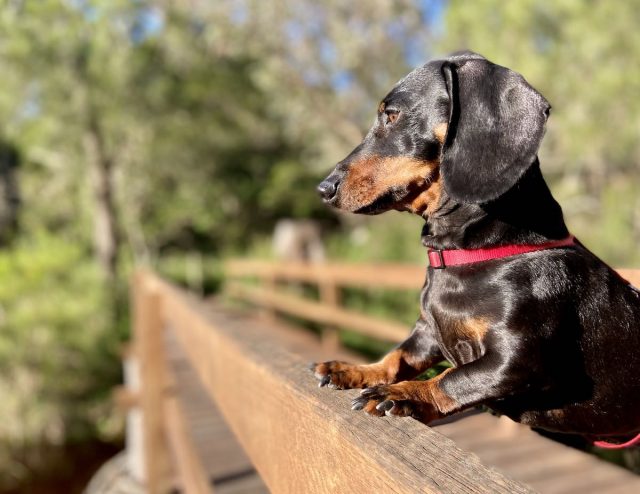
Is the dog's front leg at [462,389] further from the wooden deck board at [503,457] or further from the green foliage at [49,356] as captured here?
the green foliage at [49,356]

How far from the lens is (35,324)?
413 inches

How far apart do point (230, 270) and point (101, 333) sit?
280 cm

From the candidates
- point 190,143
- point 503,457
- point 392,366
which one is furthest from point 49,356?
point 190,143

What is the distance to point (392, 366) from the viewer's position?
123cm

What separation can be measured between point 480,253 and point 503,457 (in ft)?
7.33

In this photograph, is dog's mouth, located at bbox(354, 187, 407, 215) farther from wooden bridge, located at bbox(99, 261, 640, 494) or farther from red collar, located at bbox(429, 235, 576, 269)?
wooden bridge, located at bbox(99, 261, 640, 494)

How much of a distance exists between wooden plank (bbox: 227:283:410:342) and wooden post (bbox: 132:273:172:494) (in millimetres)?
1609

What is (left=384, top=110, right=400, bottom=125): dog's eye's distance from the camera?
1.25 m

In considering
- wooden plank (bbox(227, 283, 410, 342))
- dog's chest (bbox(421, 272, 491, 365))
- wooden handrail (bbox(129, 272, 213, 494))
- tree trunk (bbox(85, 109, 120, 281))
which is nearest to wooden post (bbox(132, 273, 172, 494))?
wooden handrail (bbox(129, 272, 213, 494))

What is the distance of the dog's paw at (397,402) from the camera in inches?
34.1

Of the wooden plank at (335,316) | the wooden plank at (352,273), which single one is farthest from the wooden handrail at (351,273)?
the wooden plank at (335,316)

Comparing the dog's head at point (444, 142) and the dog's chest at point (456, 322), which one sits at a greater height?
the dog's head at point (444, 142)

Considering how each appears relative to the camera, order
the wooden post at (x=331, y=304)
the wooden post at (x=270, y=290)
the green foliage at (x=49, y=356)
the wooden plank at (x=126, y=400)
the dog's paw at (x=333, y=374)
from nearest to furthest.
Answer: the dog's paw at (x=333, y=374)
the wooden plank at (x=126, y=400)
the wooden post at (x=331, y=304)
the wooden post at (x=270, y=290)
the green foliage at (x=49, y=356)

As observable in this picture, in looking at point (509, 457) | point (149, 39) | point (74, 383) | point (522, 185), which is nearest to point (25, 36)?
point (149, 39)
